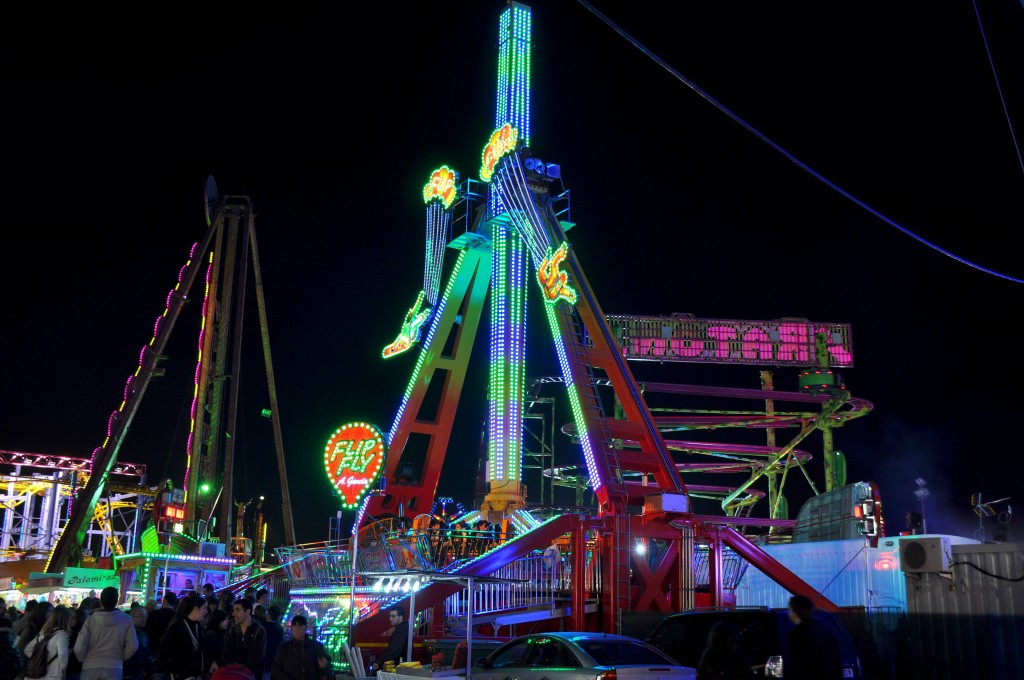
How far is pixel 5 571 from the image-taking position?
37.1 m

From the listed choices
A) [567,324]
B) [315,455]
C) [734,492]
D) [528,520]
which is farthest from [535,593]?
[315,455]

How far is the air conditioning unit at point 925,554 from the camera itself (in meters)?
15.5

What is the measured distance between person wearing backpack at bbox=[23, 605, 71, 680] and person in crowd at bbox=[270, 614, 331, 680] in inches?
81.5

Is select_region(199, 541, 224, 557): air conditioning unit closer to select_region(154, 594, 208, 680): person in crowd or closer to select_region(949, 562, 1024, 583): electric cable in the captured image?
select_region(154, 594, 208, 680): person in crowd

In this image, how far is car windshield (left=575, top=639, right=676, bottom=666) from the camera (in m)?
12.3

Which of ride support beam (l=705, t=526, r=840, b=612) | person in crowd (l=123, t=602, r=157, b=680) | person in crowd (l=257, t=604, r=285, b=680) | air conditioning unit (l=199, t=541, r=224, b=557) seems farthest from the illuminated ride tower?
person in crowd (l=123, t=602, r=157, b=680)

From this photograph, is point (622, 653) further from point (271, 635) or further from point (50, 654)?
point (50, 654)

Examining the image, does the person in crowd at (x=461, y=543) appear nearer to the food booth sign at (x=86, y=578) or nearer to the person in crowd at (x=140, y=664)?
the food booth sign at (x=86, y=578)

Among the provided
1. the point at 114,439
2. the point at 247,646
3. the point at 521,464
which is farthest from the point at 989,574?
the point at 114,439

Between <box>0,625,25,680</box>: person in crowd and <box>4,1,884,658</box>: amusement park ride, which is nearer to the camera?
<box>0,625,25,680</box>: person in crowd

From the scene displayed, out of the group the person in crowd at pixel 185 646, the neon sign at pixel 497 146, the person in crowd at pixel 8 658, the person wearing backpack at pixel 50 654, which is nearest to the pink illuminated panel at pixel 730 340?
the neon sign at pixel 497 146

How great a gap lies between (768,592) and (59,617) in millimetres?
19860

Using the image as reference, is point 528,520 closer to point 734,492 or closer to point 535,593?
point 535,593

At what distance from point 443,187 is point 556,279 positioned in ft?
29.9
